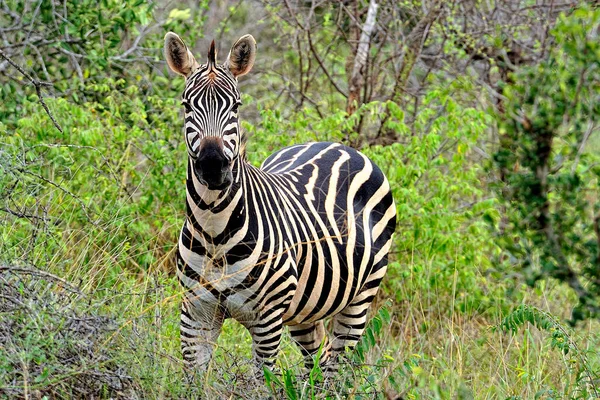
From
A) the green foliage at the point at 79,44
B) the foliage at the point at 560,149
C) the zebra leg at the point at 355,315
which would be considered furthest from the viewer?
the green foliage at the point at 79,44

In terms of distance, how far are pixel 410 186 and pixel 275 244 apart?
233 cm

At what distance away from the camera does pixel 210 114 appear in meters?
4.45

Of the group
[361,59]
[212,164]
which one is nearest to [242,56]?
[212,164]

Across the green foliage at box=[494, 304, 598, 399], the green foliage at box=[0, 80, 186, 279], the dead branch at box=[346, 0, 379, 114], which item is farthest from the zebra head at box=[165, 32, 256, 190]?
the dead branch at box=[346, 0, 379, 114]

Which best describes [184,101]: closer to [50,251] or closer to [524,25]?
[50,251]

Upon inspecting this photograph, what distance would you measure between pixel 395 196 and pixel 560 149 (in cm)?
377

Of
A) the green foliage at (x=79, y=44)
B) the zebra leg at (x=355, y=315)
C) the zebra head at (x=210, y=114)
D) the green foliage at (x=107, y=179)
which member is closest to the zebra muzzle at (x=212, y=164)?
the zebra head at (x=210, y=114)

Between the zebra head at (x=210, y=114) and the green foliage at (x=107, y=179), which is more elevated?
the zebra head at (x=210, y=114)

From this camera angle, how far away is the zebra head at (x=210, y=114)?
14.2 feet

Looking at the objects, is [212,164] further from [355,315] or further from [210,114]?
[355,315]

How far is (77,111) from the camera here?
21.3 ft

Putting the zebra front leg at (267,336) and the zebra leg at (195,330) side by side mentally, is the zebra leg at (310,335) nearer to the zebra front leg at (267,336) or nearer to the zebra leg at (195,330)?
the zebra front leg at (267,336)

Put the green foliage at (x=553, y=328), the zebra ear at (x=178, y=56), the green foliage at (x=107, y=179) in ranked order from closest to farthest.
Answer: the green foliage at (x=553, y=328) → the zebra ear at (x=178, y=56) → the green foliage at (x=107, y=179)

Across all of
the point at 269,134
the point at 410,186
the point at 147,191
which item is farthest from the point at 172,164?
the point at 410,186
